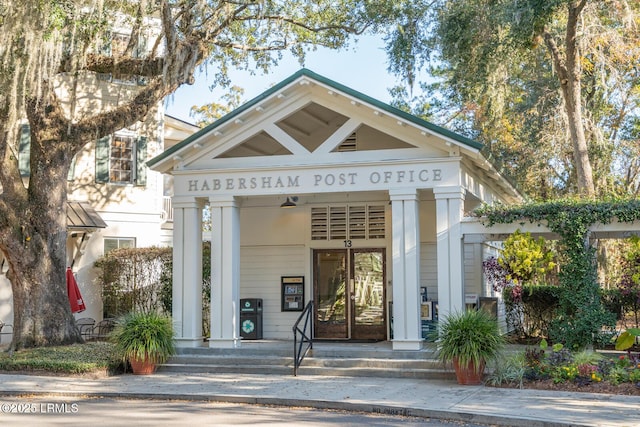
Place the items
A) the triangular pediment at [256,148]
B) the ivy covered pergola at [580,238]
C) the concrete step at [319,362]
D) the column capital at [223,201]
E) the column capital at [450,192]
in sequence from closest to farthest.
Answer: the ivy covered pergola at [580,238] → the concrete step at [319,362] → the column capital at [450,192] → the column capital at [223,201] → the triangular pediment at [256,148]

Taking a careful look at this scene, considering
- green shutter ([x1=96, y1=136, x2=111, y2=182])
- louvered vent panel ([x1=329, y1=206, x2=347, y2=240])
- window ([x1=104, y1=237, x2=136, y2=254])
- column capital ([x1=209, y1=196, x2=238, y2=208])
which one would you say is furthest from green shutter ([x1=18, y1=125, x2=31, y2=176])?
louvered vent panel ([x1=329, y1=206, x2=347, y2=240])

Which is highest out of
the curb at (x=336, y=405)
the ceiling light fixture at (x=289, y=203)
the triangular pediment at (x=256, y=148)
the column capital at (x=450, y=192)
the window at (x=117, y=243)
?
the triangular pediment at (x=256, y=148)

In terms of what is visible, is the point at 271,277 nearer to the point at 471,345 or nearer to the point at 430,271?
the point at 430,271

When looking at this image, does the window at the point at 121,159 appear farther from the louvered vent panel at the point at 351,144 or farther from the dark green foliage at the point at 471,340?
the dark green foliage at the point at 471,340

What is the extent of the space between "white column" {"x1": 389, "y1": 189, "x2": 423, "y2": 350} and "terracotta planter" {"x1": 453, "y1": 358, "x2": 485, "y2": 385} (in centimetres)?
141

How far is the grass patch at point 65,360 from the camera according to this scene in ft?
42.3

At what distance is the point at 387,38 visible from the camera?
67.7ft

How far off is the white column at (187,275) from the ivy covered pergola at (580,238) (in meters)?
5.82

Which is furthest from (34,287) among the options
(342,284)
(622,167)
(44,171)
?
(622,167)

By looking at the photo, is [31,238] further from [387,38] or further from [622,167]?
[622,167]

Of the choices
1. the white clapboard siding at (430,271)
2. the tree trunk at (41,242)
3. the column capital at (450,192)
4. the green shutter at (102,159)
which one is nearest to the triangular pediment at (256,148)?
the tree trunk at (41,242)

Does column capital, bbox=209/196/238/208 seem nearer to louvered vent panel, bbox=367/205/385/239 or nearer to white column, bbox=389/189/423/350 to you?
white column, bbox=389/189/423/350

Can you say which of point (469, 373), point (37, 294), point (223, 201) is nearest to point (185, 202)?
point (223, 201)

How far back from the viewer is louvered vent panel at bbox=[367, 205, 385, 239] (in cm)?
1596
